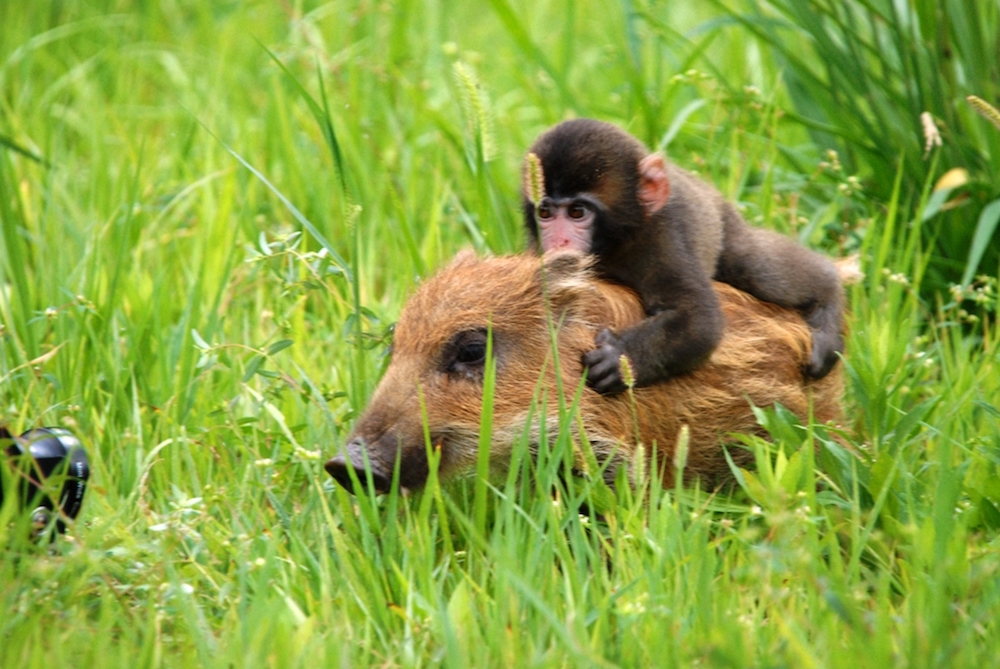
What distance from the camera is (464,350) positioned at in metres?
3.73

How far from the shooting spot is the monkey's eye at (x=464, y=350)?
3.73 m

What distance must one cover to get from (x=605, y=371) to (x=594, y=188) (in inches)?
29.7

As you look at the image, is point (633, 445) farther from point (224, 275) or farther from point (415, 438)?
point (224, 275)

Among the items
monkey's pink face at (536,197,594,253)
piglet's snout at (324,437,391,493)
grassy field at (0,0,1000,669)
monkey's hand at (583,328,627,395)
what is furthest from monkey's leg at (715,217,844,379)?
piglet's snout at (324,437,391,493)

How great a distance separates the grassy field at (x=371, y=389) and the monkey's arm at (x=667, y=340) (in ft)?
1.16

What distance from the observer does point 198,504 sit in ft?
11.2

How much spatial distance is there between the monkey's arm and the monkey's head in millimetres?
327

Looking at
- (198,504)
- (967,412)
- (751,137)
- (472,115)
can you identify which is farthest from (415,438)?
(751,137)

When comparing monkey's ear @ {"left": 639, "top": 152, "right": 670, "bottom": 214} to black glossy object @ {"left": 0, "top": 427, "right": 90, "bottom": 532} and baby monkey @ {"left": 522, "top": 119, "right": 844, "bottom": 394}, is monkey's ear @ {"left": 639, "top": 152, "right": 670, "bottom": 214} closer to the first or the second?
baby monkey @ {"left": 522, "top": 119, "right": 844, "bottom": 394}

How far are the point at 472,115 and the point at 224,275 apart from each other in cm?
138

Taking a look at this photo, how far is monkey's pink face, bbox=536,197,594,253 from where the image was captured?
4062 millimetres

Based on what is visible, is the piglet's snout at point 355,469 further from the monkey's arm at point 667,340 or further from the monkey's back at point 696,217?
the monkey's back at point 696,217

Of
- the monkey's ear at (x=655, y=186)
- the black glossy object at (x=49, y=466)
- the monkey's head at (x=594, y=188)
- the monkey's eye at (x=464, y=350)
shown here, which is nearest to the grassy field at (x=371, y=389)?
the black glossy object at (x=49, y=466)

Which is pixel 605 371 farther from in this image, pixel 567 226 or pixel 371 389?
pixel 371 389
